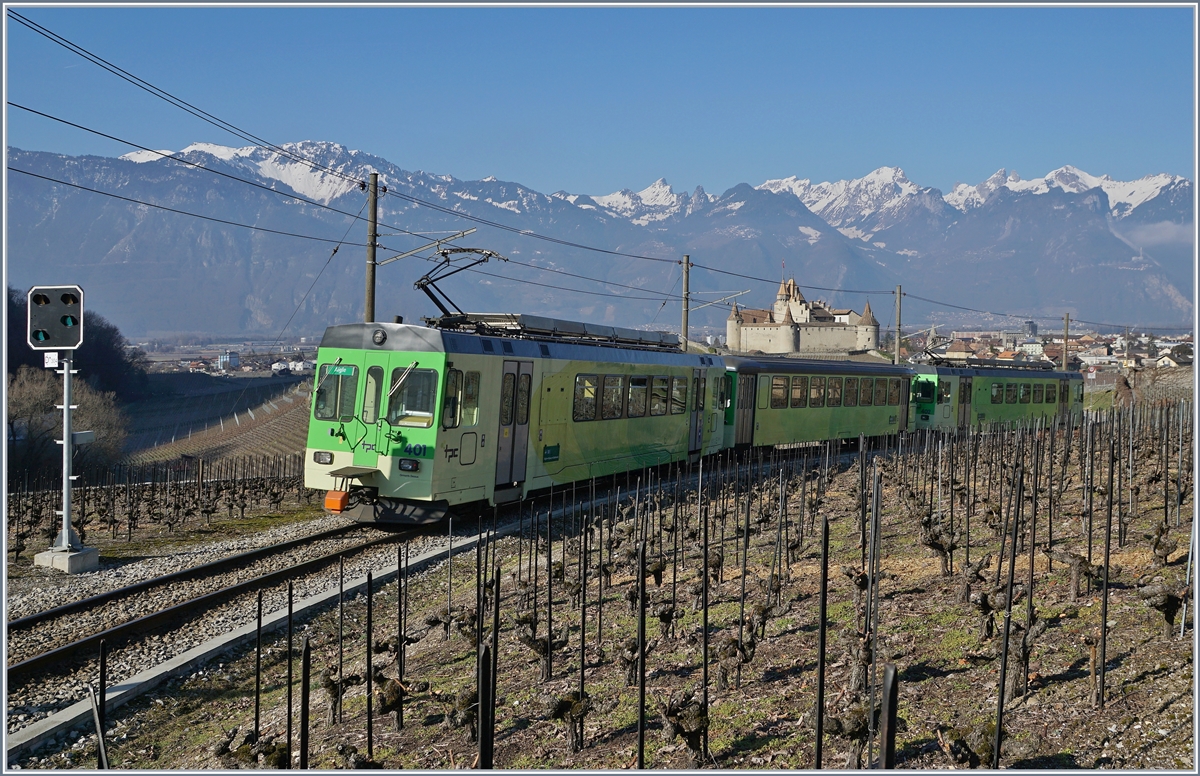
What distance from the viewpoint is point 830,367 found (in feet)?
89.0

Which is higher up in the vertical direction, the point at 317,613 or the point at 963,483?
the point at 963,483

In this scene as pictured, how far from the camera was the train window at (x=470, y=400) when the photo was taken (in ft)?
45.4

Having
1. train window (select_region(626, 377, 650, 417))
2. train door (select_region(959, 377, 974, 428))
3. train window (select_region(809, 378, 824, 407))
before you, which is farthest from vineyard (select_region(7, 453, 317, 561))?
train door (select_region(959, 377, 974, 428))

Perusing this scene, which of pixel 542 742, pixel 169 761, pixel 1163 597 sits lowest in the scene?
pixel 169 761

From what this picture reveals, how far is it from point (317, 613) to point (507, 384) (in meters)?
5.59

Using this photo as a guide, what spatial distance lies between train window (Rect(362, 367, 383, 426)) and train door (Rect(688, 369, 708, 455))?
930 cm

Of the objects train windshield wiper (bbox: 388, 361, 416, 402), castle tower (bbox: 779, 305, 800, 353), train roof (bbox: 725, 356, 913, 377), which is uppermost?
castle tower (bbox: 779, 305, 800, 353)

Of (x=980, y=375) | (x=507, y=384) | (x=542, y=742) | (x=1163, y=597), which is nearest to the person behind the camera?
(x=542, y=742)

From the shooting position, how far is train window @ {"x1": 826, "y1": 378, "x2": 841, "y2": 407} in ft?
89.4

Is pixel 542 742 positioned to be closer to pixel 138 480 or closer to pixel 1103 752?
pixel 1103 752

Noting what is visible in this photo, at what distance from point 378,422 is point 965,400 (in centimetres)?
2469

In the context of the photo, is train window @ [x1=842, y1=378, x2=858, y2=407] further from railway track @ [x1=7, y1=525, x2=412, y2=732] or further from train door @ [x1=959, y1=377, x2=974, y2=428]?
railway track @ [x1=7, y1=525, x2=412, y2=732]

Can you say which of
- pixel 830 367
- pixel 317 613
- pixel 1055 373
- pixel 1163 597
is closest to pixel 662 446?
pixel 830 367

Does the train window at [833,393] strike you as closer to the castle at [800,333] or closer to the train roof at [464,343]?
the train roof at [464,343]
